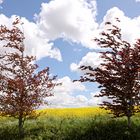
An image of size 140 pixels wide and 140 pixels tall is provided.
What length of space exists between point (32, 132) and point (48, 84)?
2.32 meters

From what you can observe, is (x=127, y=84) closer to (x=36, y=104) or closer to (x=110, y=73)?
(x=110, y=73)

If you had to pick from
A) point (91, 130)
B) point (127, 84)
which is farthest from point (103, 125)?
point (127, 84)

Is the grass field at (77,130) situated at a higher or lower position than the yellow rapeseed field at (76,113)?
lower

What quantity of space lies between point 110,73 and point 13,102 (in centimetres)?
463

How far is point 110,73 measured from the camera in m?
18.8

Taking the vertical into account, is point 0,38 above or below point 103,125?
above

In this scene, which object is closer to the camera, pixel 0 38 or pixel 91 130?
pixel 91 130

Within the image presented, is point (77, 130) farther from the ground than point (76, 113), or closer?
closer

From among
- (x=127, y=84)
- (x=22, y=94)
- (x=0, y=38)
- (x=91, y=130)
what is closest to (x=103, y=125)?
(x=91, y=130)

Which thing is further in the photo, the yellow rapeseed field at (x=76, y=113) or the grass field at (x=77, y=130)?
the yellow rapeseed field at (x=76, y=113)

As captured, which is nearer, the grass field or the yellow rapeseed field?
the grass field

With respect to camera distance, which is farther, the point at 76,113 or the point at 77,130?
the point at 76,113

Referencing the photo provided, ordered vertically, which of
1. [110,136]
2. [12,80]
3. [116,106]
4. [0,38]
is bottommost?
[110,136]

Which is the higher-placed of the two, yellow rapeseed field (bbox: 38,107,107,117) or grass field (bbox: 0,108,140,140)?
yellow rapeseed field (bbox: 38,107,107,117)
